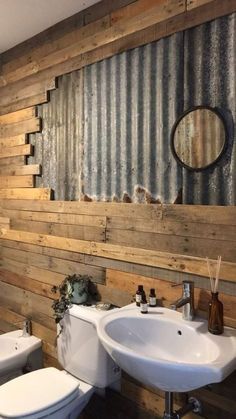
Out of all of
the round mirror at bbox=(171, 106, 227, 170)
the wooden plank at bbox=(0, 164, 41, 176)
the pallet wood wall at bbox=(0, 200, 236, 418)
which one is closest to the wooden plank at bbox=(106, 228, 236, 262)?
the pallet wood wall at bbox=(0, 200, 236, 418)

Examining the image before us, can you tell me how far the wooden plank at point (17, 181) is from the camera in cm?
260

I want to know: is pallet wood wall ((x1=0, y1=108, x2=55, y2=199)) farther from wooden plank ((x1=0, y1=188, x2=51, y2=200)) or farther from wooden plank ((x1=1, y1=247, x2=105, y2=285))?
wooden plank ((x1=1, y1=247, x2=105, y2=285))

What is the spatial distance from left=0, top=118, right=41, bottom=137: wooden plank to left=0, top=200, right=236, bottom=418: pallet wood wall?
1.81ft

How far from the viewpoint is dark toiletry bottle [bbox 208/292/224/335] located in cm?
146

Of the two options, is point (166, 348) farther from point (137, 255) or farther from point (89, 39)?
point (89, 39)

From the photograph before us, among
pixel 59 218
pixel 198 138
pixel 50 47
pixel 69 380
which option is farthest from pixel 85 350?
pixel 50 47

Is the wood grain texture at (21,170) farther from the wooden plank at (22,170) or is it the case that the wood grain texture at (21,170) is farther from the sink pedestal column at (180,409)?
the sink pedestal column at (180,409)

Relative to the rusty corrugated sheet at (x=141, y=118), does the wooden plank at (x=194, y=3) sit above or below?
above

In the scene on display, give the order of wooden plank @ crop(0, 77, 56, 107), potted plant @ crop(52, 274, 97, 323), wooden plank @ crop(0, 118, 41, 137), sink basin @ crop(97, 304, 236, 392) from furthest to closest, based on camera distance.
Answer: wooden plank @ crop(0, 118, 41, 137), wooden plank @ crop(0, 77, 56, 107), potted plant @ crop(52, 274, 97, 323), sink basin @ crop(97, 304, 236, 392)

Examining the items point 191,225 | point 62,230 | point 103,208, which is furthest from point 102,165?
point 191,225

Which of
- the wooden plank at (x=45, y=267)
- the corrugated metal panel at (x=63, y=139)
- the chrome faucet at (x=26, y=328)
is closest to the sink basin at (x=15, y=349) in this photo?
the chrome faucet at (x=26, y=328)

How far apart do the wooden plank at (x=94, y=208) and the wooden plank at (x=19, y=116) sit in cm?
65

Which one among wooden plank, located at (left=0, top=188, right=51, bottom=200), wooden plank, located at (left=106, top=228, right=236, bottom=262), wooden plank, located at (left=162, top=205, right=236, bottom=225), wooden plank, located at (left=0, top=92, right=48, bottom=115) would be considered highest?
wooden plank, located at (left=0, top=92, right=48, bottom=115)

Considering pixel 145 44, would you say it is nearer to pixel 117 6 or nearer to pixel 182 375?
pixel 117 6
